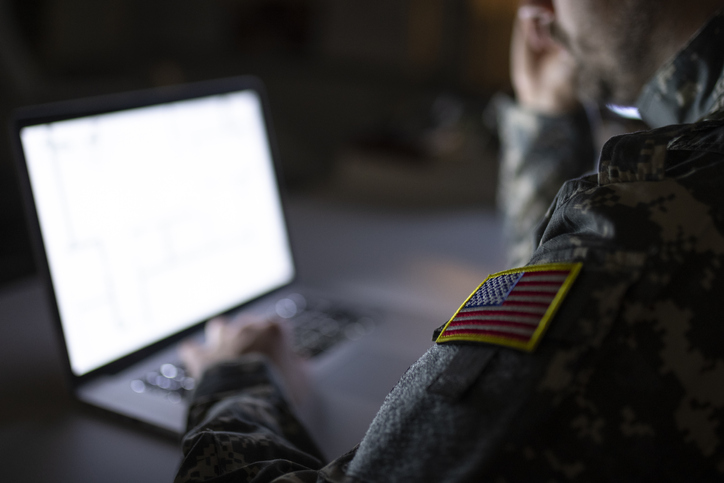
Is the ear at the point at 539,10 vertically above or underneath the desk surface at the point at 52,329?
above

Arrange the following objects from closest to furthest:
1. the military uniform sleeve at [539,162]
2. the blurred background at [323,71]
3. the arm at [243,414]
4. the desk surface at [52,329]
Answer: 1. the arm at [243,414]
2. the desk surface at [52,329]
3. the military uniform sleeve at [539,162]
4. the blurred background at [323,71]

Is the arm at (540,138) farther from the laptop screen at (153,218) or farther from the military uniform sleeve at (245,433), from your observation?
the military uniform sleeve at (245,433)

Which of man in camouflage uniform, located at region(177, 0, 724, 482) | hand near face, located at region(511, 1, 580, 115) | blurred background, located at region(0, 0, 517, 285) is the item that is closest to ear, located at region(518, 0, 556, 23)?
hand near face, located at region(511, 1, 580, 115)

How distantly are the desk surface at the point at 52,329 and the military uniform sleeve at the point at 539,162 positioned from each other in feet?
0.35

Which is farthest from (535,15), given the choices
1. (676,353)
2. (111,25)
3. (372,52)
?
(111,25)

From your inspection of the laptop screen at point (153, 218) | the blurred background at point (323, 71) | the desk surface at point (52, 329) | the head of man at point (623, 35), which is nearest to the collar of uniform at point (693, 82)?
the head of man at point (623, 35)

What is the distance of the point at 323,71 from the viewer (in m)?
3.04

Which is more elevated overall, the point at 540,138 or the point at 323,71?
the point at 323,71

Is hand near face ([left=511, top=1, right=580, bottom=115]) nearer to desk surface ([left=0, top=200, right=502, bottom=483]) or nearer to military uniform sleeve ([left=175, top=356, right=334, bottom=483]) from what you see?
desk surface ([left=0, top=200, right=502, bottom=483])

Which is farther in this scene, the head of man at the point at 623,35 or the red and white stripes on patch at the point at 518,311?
the head of man at the point at 623,35

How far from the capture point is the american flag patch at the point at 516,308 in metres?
0.34

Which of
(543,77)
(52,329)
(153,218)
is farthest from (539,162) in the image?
(52,329)

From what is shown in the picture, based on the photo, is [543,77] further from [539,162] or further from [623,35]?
[623,35]

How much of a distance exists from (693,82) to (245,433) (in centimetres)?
49
